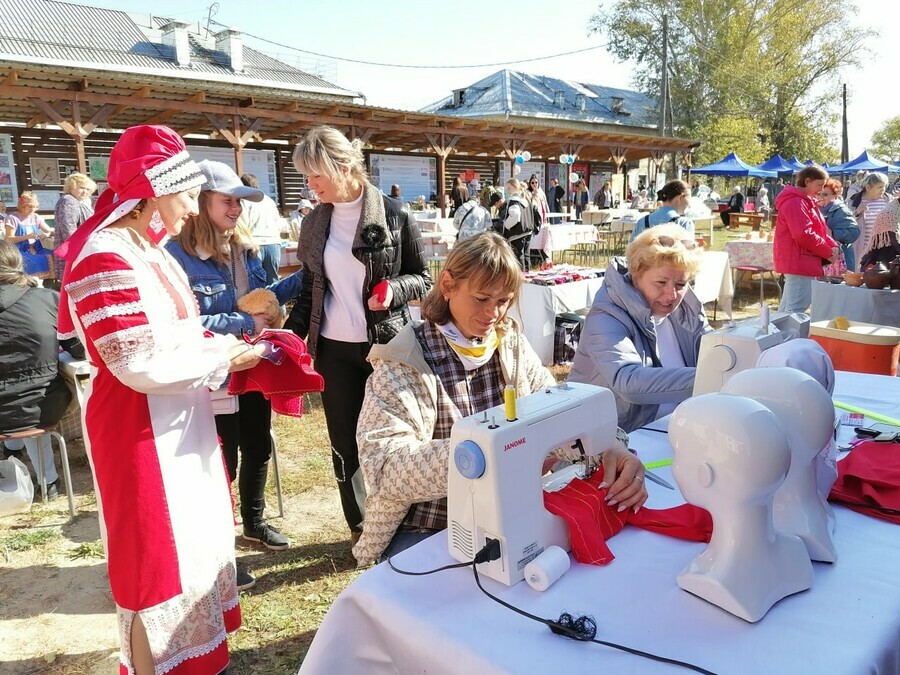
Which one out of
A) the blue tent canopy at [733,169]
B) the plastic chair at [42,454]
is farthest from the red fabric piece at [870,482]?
the blue tent canopy at [733,169]

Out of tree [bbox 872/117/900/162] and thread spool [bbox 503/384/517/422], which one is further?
tree [bbox 872/117/900/162]

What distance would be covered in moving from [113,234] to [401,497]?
2.97 ft

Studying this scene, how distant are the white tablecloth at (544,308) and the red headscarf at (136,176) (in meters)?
3.59

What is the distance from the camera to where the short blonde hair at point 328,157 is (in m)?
2.20

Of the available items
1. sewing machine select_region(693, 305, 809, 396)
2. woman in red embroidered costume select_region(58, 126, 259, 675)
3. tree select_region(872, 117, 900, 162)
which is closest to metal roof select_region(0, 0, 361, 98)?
woman in red embroidered costume select_region(58, 126, 259, 675)

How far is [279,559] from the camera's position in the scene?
2672 mm

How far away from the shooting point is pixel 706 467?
3.05ft

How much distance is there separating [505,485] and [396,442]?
1.40ft

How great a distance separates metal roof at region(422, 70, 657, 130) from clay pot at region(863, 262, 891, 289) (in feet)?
87.8

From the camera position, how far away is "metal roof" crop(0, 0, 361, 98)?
64.3ft

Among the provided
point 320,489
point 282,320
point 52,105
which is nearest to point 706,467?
point 282,320

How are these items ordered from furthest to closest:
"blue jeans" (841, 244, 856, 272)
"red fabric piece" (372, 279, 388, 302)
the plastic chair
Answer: "blue jeans" (841, 244, 856, 272) → the plastic chair → "red fabric piece" (372, 279, 388, 302)

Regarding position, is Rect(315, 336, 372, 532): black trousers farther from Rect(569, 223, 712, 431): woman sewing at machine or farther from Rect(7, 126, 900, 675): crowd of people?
Rect(569, 223, 712, 431): woman sewing at machine

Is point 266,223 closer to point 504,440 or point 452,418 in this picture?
point 452,418
